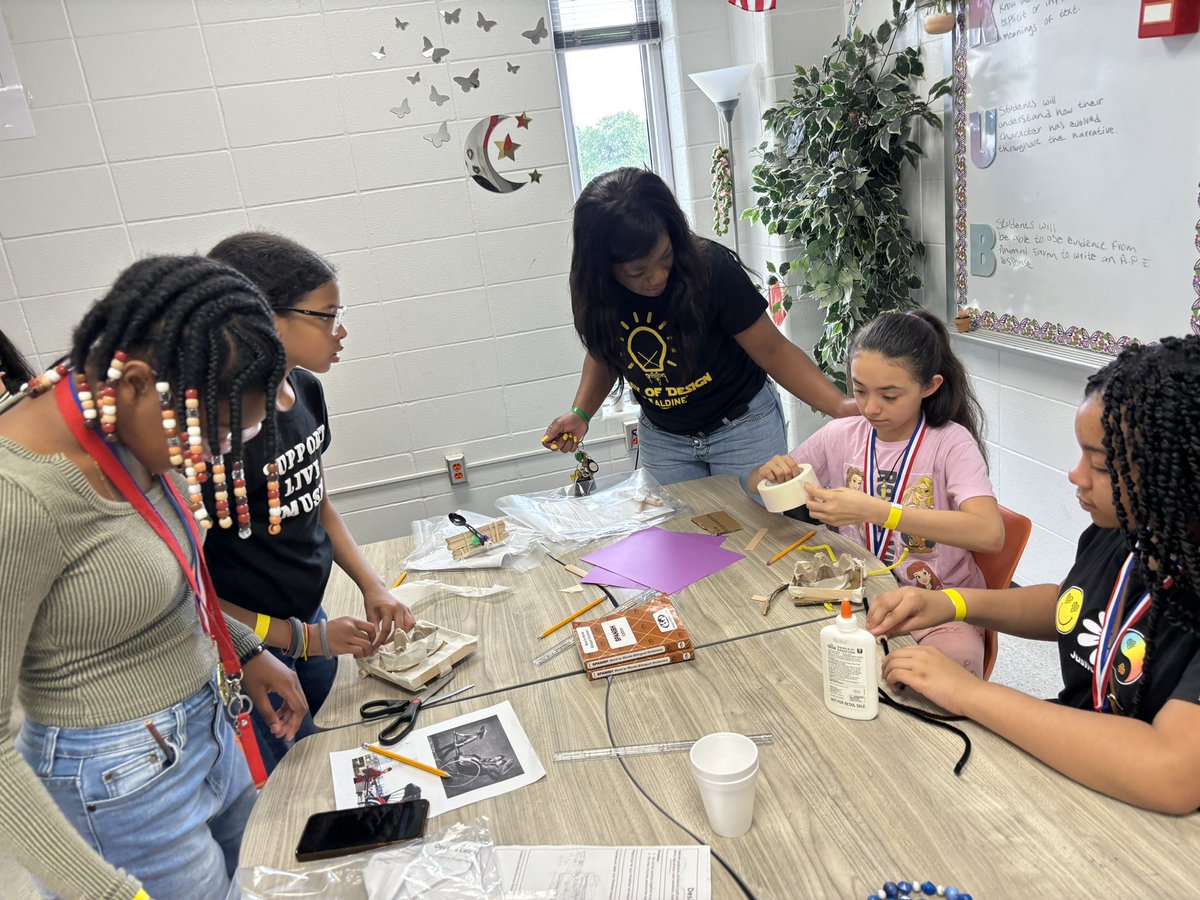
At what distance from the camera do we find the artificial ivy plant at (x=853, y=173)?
109 inches

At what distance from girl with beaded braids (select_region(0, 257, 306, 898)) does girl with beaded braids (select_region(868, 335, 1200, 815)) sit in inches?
40.3

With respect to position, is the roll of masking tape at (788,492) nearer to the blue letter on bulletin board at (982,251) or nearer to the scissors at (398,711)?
the scissors at (398,711)

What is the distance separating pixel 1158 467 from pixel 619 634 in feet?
2.79

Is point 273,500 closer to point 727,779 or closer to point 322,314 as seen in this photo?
point 322,314

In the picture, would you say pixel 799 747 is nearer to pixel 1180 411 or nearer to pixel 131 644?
pixel 1180 411

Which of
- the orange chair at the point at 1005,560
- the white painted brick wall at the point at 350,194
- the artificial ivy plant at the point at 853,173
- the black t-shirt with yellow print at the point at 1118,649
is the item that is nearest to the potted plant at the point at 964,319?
the artificial ivy plant at the point at 853,173

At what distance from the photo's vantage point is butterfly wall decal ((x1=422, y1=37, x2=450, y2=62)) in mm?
3006

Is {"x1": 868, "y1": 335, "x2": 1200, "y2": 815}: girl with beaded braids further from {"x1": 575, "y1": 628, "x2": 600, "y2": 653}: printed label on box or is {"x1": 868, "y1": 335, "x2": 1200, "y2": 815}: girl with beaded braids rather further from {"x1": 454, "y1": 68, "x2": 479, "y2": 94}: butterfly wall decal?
{"x1": 454, "y1": 68, "x2": 479, "y2": 94}: butterfly wall decal

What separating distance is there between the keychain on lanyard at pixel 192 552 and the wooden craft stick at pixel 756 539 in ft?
3.41

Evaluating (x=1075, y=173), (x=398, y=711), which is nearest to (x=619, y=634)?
(x=398, y=711)

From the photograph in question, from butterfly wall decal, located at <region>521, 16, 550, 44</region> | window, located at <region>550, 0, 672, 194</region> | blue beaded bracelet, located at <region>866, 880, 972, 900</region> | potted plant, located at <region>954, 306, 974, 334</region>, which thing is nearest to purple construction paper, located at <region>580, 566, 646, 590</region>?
blue beaded bracelet, located at <region>866, 880, 972, 900</region>

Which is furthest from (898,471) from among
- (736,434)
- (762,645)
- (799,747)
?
(799,747)

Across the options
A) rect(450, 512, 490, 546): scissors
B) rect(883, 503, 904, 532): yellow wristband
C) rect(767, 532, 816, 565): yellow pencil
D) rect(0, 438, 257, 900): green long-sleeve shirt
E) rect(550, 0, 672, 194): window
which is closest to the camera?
rect(0, 438, 257, 900): green long-sleeve shirt

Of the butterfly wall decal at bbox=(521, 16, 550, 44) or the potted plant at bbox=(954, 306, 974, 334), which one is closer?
the potted plant at bbox=(954, 306, 974, 334)
